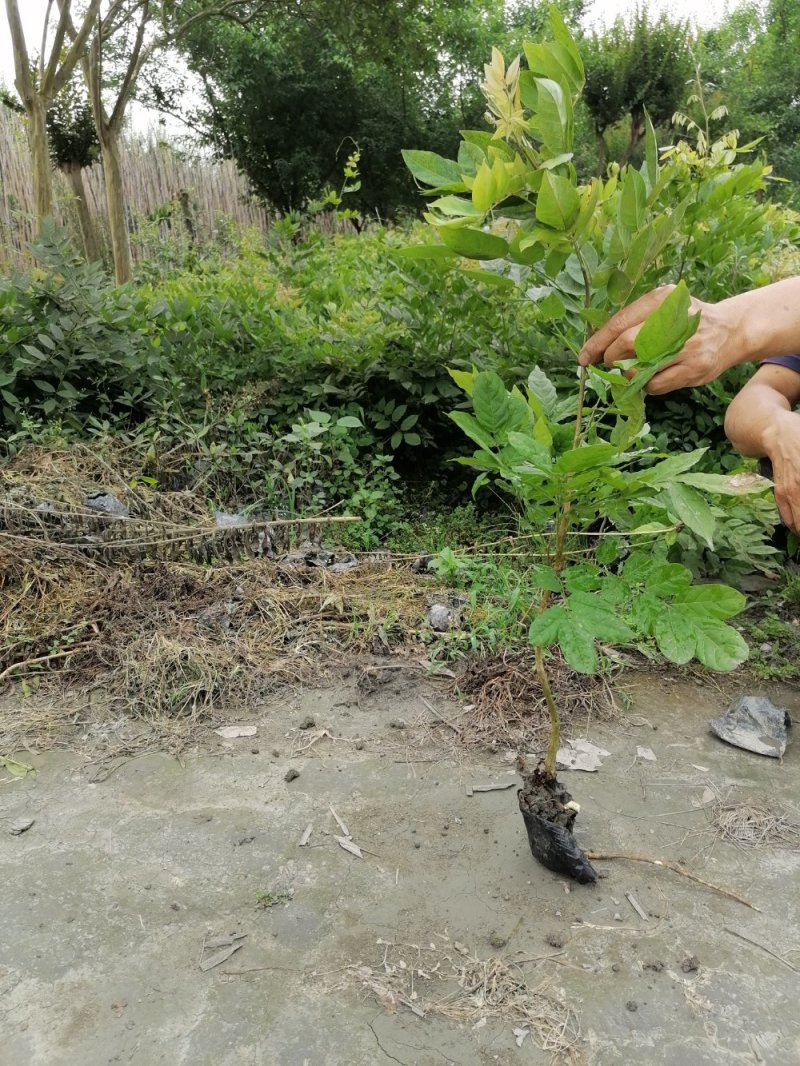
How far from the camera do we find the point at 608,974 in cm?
156

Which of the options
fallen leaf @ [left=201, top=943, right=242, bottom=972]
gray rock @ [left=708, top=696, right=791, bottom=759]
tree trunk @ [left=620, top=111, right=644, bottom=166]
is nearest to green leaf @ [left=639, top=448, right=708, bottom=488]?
fallen leaf @ [left=201, top=943, right=242, bottom=972]

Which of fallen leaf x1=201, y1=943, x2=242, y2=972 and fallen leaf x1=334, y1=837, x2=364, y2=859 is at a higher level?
fallen leaf x1=334, y1=837, x2=364, y2=859

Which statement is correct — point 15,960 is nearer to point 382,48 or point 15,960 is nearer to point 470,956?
point 470,956

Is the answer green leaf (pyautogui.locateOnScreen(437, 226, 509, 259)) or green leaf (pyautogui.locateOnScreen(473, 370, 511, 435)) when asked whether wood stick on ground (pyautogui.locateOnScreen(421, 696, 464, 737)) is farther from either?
green leaf (pyautogui.locateOnScreen(437, 226, 509, 259))

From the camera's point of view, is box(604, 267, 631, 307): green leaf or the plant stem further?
the plant stem

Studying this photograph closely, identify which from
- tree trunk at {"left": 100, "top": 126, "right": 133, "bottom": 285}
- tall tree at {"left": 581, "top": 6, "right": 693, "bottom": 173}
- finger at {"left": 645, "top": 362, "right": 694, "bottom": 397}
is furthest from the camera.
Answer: tall tree at {"left": 581, "top": 6, "right": 693, "bottom": 173}

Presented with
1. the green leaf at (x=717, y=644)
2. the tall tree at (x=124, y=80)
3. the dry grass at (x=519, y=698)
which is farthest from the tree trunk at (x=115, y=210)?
the green leaf at (x=717, y=644)

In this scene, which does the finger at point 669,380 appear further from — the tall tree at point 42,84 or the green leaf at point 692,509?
the tall tree at point 42,84

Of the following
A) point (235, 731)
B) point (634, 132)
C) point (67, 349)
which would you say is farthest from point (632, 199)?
point (634, 132)

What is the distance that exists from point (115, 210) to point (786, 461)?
10165mm

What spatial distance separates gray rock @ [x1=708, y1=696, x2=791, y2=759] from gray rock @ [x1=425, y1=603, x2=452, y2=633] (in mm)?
1045

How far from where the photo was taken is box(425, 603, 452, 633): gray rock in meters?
3.08

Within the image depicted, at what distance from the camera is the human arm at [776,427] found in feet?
6.73

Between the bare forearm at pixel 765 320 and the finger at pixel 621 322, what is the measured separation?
499mm
